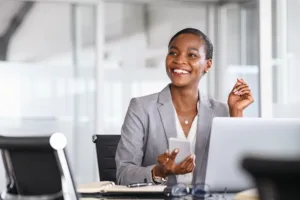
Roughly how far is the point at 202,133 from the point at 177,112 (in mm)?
223

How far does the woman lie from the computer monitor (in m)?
1.06

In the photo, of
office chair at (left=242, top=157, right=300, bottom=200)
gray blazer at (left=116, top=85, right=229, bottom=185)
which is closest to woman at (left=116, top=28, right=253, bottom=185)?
gray blazer at (left=116, top=85, right=229, bottom=185)

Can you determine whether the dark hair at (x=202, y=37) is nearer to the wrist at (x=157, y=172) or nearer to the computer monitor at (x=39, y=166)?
the wrist at (x=157, y=172)

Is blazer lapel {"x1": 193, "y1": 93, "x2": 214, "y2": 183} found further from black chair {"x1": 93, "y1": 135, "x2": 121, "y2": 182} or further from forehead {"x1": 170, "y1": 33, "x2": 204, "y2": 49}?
black chair {"x1": 93, "y1": 135, "x2": 121, "y2": 182}

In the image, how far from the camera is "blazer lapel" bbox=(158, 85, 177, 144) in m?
2.60

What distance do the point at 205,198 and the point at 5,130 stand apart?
415 centimetres

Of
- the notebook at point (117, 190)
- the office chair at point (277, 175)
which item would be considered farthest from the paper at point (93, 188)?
the office chair at point (277, 175)

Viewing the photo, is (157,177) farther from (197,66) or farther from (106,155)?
(106,155)

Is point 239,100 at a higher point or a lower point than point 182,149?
higher

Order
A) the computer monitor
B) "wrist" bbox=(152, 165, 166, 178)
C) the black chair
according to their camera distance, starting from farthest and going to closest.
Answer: the black chair → "wrist" bbox=(152, 165, 166, 178) → the computer monitor

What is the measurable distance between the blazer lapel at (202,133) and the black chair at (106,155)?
0.73 metres

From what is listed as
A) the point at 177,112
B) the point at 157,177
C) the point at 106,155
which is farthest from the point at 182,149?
the point at 106,155

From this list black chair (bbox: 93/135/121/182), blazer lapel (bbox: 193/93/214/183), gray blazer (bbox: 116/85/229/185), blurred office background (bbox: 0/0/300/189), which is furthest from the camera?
blurred office background (bbox: 0/0/300/189)

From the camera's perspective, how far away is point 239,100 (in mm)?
2781
